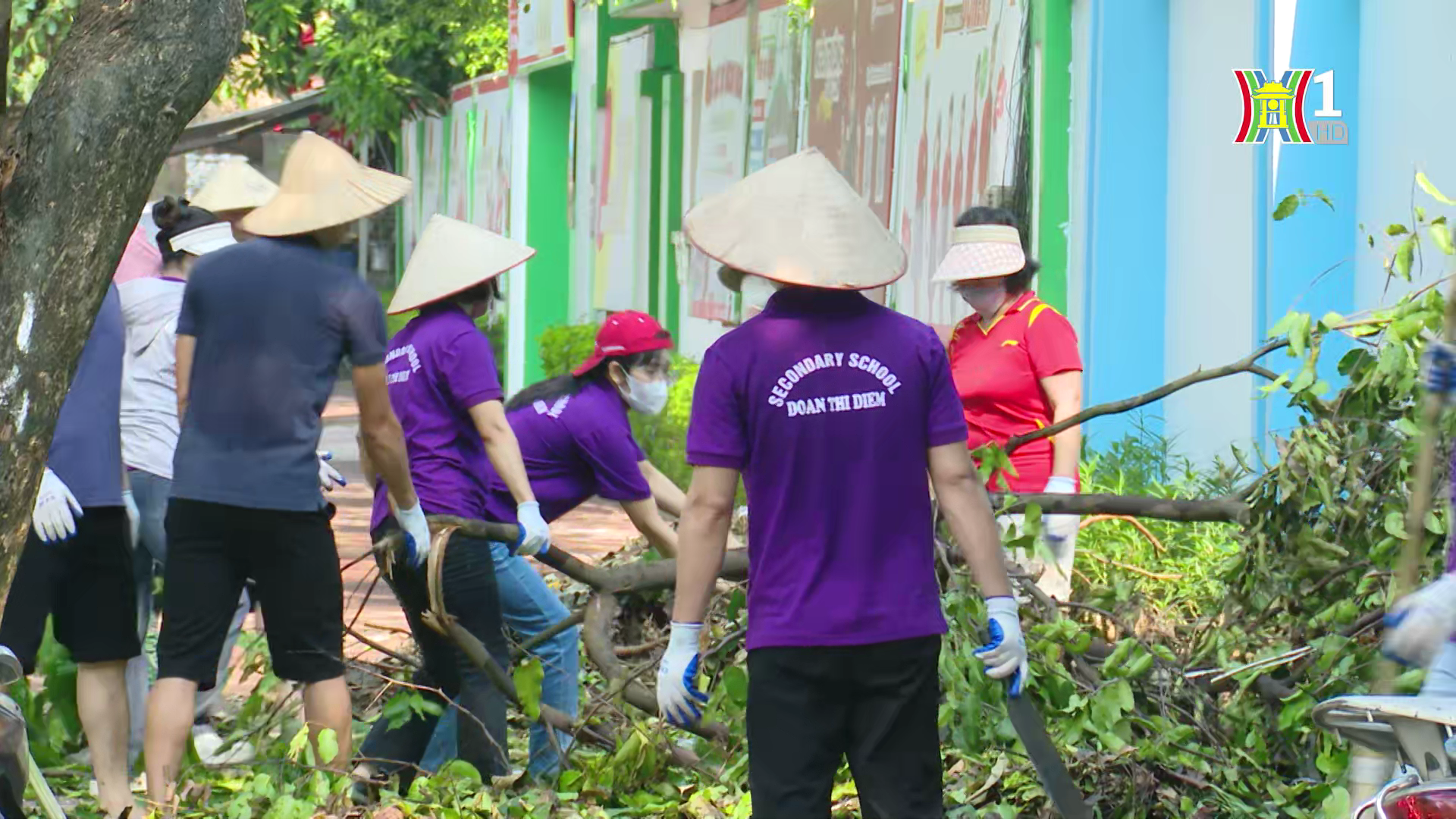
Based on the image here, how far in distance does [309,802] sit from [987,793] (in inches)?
67.9

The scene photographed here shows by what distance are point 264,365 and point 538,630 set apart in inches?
50.8

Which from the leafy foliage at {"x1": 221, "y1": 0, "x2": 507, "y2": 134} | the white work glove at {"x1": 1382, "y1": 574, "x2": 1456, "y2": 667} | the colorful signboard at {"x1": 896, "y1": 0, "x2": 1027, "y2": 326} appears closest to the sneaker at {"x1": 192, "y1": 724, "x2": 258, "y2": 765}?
the white work glove at {"x1": 1382, "y1": 574, "x2": 1456, "y2": 667}

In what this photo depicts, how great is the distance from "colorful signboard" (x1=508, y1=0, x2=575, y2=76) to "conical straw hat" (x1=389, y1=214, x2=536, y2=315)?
43.0 feet

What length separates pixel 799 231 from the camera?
414cm

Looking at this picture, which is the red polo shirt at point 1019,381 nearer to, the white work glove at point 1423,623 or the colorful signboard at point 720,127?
the white work glove at point 1423,623

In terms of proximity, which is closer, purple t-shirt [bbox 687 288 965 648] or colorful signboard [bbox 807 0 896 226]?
purple t-shirt [bbox 687 288 965 648]

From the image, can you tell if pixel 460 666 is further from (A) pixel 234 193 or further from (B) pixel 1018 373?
(A) pixel 234 193

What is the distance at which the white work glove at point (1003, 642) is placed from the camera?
4.20 m

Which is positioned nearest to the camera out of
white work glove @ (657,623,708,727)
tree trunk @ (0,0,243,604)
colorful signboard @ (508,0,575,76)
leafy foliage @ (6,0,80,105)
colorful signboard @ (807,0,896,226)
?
white work glove @ (657,623,708,727)

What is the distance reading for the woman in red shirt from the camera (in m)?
6.18

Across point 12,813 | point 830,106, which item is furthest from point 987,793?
point 830,106

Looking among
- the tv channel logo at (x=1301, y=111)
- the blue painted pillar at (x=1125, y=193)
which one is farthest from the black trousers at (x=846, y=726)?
the blue painted pillar at (x=1125, y=193)

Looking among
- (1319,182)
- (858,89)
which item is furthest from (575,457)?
(858,89)

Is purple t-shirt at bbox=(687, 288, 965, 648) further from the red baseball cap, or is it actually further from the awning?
the awning
